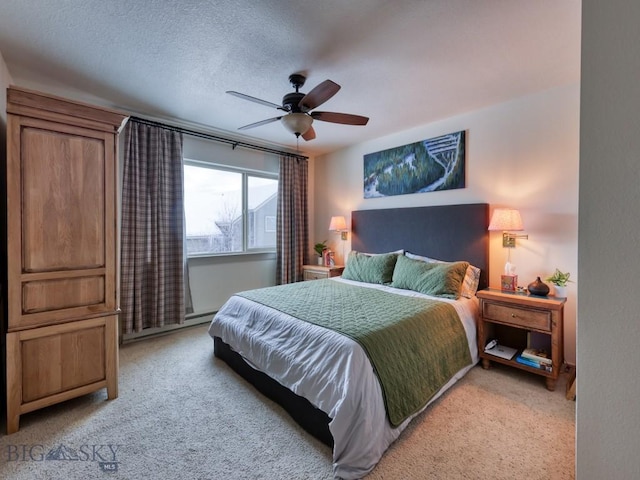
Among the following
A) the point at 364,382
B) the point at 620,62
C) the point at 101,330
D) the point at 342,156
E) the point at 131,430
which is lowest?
the point at 131,430

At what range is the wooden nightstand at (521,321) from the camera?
7.37ft

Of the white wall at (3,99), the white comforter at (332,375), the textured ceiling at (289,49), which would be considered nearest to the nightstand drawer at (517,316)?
the white comforter at (332,375)

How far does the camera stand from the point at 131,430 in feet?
5.91

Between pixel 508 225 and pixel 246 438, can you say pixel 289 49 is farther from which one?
pixel 246 438

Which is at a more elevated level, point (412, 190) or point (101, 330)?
point (412, 190)

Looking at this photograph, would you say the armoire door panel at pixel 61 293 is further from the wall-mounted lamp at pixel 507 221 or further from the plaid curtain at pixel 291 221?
the wall-mounted lamp at pixel 507 221

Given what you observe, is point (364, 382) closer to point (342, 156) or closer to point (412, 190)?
point (412, 190)

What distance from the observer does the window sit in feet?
12.4

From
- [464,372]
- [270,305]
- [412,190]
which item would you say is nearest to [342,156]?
[412,190]

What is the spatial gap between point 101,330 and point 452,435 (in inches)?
98.3

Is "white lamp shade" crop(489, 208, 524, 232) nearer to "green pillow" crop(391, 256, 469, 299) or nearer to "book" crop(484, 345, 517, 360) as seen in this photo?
"green pillow" crop(391, 256, 469, 299)

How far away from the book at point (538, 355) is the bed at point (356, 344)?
0.41m

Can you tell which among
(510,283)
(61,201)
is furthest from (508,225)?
(61,201)

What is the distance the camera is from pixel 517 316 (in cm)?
243
